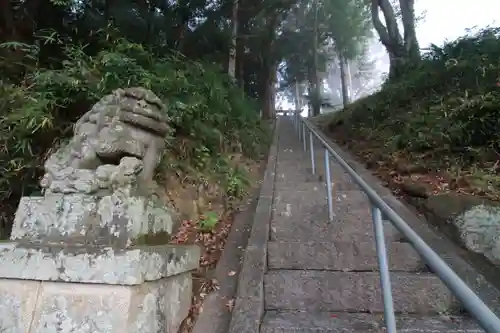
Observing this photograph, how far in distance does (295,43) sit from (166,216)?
14718 mm

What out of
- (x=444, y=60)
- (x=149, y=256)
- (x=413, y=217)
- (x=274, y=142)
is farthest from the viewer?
(x=274, y=142)

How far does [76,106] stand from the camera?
324cm

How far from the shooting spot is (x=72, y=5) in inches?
196

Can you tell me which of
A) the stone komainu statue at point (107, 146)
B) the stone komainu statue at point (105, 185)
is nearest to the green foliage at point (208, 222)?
the stone komainu statue at point (105, 185)

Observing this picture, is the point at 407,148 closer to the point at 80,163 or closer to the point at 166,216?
the point at 166,216

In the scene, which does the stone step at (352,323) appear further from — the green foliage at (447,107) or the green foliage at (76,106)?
the green foliage at (447,107)

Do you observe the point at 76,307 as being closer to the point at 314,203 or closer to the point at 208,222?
the point at 208,222

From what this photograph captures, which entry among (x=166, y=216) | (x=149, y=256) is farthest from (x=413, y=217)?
(x=149, y=256)

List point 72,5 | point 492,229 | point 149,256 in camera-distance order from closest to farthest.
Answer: point 149,256, point 492,229, point 72,5

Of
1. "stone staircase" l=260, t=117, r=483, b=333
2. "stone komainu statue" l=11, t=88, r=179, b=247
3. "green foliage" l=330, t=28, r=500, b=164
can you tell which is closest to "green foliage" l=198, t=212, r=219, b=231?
"stone staircase" l=260, t=117, r=483, b=333

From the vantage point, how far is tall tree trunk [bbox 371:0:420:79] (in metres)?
8.83

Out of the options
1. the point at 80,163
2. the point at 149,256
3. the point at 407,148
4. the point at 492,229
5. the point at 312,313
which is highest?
the point at 407,148

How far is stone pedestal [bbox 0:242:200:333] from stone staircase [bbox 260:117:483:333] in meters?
0.78

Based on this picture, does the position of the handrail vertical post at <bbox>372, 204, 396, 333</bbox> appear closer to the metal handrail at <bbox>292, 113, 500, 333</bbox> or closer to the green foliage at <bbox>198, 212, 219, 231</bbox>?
the metal handrail at <bbox>292, 113, 500, 333</bbox>
